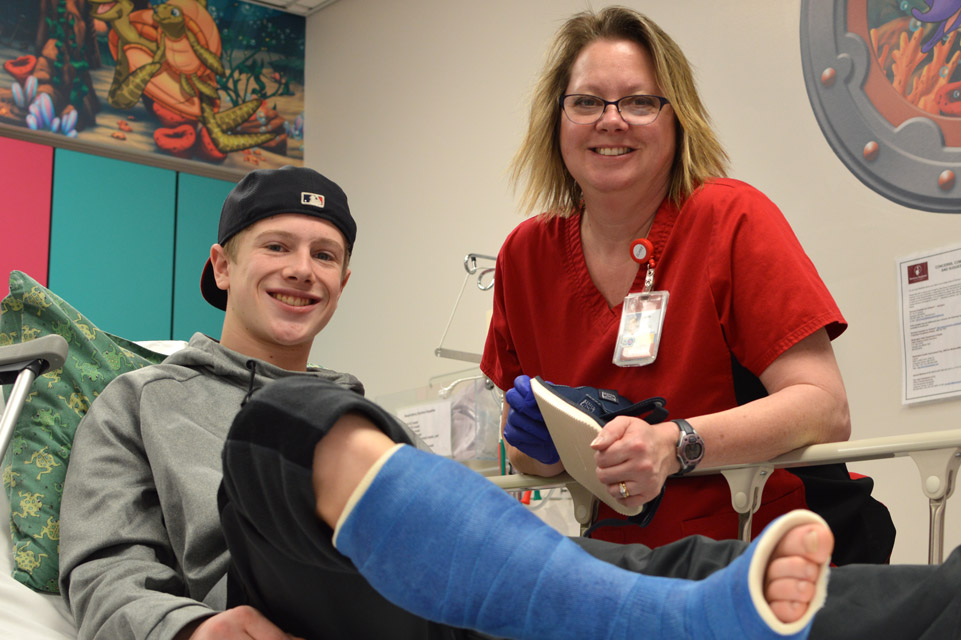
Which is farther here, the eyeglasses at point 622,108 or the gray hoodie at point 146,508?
the eyeglasses at point 622,108

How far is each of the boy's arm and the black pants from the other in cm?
24

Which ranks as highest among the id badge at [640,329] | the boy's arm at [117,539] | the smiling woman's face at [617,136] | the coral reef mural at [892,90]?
the coral reef mural at [892,90]

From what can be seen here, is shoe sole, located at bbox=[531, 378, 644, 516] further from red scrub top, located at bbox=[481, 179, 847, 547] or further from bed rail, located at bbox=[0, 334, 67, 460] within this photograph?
bed rail, located at bbox=[0, 334, 67, 460]

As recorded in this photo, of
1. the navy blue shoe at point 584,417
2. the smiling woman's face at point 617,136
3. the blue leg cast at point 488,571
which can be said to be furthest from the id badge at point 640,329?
the blue leg cast at point 488,571

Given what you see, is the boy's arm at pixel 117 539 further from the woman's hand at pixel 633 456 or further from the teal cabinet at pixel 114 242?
the teal cabinet at pixel 114 242

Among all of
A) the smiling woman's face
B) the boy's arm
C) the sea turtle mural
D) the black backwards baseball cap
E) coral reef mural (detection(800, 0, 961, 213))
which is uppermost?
the sea turtle mural

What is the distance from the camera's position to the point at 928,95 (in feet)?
8.20

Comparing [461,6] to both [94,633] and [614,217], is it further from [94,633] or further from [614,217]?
[94,633]

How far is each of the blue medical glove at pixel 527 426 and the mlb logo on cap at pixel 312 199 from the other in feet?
1.65

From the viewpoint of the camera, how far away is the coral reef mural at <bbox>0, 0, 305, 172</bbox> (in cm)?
434

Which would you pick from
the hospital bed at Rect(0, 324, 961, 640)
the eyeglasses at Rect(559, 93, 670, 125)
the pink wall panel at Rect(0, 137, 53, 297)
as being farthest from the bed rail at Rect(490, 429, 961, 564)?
the pink wall panel at Rect(0, 137, 53, 297)

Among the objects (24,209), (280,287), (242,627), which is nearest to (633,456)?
(242,627)

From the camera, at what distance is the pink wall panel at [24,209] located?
4.13 m

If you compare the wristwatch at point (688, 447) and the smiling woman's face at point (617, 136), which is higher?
the smiling woman's face at point (617, 136)
